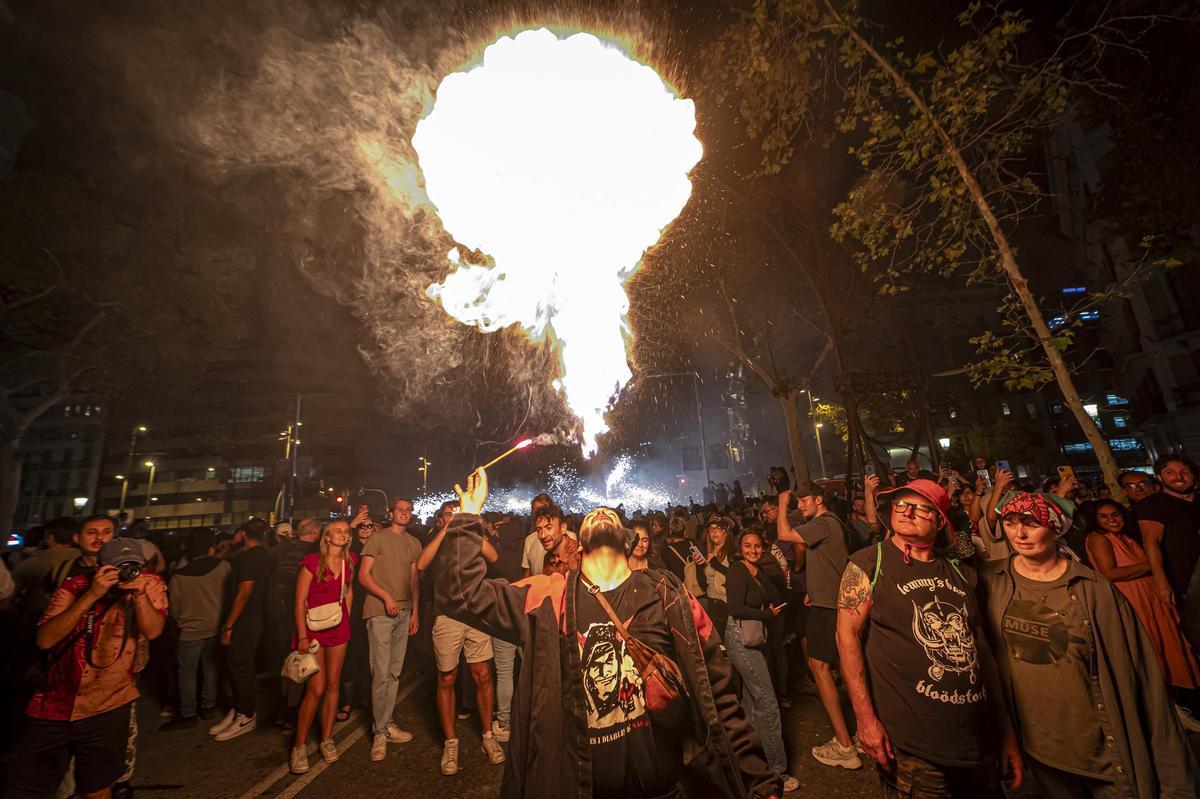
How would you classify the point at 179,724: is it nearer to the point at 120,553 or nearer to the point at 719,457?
the point at 120,553

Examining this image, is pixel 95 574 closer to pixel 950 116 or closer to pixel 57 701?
pixel 57 701

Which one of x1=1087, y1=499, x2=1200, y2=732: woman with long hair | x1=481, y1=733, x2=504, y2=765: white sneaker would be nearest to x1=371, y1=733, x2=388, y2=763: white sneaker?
x1=481, y1=733, x2=504, y2=765: white sneaker

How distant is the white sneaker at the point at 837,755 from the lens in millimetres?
4570

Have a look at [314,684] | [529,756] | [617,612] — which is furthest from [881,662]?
[314,684]

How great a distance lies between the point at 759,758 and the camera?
2.53m

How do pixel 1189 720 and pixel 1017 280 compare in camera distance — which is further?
pixel 1017 280

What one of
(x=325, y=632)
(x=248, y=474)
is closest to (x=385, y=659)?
(x=325, y=632)

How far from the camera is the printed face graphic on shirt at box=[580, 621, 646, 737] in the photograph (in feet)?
8.40

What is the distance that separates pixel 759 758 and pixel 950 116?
8.42m

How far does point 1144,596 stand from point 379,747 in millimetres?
8106

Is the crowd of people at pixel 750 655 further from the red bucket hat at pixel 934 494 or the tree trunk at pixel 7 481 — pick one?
the tree trunk at pixel 7 481

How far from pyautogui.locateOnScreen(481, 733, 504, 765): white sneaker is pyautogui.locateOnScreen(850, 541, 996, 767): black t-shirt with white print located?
392 centimetres

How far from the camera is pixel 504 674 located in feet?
18.4

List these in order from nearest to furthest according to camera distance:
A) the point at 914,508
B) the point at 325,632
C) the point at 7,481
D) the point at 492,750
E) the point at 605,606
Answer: the point at 605,606 → the point at 914,508 → the point at 492,750 → the point at 325,632 → the point at 7,481
